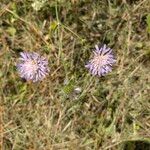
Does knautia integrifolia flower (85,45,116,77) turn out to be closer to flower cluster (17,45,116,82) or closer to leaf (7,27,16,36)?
flower cluster (17,45,116,82)

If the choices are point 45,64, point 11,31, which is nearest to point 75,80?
point 45,64

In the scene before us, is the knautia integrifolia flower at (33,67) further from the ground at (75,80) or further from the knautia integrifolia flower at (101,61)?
the knautia integrifolia flower at (101,61)

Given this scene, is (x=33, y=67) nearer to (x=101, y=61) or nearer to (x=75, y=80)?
(x=75, y=80)

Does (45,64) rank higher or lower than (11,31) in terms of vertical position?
lower

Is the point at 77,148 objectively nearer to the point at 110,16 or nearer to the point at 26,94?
the point at 26,94

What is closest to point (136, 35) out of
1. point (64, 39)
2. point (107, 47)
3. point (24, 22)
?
point (107, 47)

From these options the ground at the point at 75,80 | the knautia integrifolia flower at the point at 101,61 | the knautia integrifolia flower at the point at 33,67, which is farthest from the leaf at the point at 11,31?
the knautia integrifolia flower at the point at 101,61
